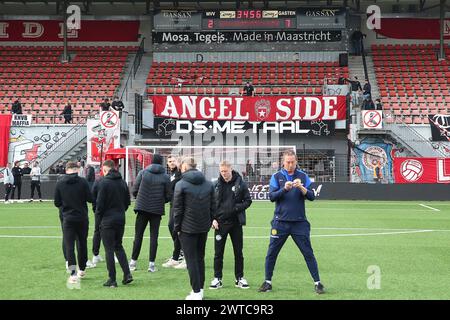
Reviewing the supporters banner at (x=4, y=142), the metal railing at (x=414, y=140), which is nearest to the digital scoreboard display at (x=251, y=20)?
the metal railing at (x=414, y=140)

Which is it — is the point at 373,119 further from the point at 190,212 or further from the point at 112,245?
the point at 190,212

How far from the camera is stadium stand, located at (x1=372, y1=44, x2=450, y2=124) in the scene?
38.4 meters

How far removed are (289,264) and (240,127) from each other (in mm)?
24037

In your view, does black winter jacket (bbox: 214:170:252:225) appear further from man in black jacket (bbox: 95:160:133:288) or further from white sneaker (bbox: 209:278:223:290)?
man in black jacket (bbox: 95:160:133:288)

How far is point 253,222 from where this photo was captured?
2114 centimetres

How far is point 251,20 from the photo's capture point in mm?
43906

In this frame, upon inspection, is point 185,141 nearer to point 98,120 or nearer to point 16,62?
point 98,120

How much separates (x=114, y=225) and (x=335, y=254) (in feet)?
18.3

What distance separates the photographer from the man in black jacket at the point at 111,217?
1025 centimetres

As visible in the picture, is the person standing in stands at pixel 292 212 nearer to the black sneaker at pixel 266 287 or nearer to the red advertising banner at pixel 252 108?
the black sneaker at pixel 266 287

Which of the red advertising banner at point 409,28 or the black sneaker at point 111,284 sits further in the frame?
the red advertising banner at point 409,28

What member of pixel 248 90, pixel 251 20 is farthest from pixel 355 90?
pixel 251 20

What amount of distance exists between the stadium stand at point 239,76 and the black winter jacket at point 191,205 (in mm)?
30722

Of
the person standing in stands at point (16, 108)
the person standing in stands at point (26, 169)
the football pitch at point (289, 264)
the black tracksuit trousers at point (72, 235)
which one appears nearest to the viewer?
the football pitch at point (289, 264)
